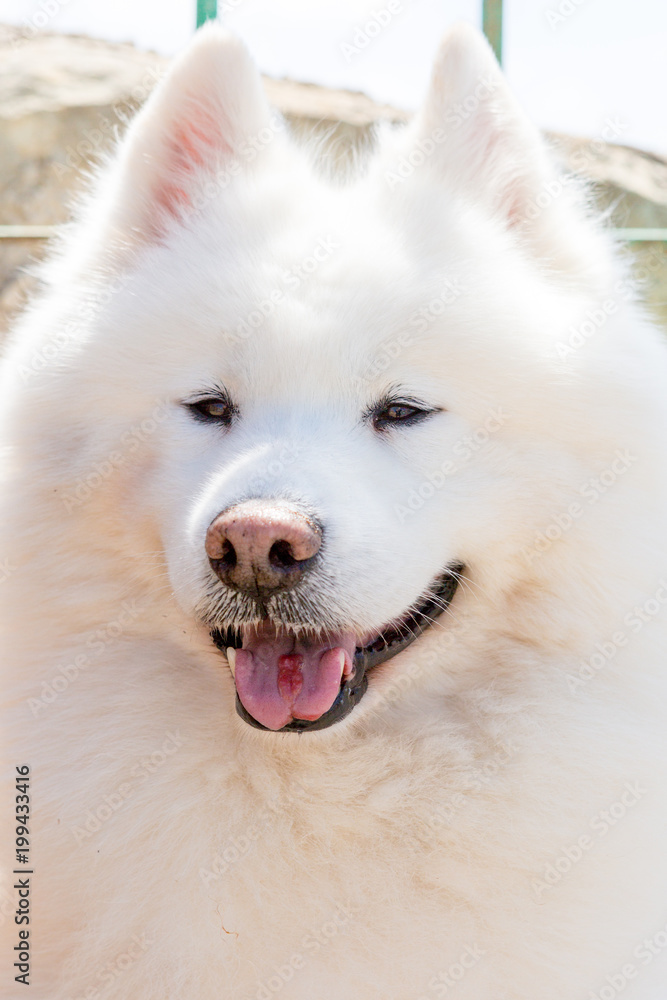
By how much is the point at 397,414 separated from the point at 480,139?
0.87 meters

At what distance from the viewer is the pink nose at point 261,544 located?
191cm

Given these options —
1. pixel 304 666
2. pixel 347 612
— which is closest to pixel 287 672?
pixel 304 666

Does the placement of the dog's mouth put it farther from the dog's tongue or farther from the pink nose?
the pink nose

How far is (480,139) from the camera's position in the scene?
2.61 m

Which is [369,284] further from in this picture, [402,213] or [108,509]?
[108,509]

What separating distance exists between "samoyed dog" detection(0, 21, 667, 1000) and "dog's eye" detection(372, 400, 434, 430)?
1cm

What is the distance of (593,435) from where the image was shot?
2.38 meters

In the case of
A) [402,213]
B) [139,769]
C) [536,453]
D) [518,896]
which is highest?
[402,213]

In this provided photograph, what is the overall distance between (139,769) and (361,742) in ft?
1.82

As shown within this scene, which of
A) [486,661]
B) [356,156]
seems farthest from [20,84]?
[486,661]

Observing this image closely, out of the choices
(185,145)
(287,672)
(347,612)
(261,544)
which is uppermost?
(185,145)

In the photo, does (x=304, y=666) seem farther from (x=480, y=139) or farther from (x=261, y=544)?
(x=480, y=139)

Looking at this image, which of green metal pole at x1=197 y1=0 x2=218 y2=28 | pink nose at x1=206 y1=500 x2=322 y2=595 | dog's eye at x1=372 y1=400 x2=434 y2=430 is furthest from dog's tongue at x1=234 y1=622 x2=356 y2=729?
green metal pole at x1=197 y1=0 x2=218 y2=28

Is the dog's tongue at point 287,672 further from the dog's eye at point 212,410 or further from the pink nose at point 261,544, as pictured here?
the dog's eye at point 212,410
